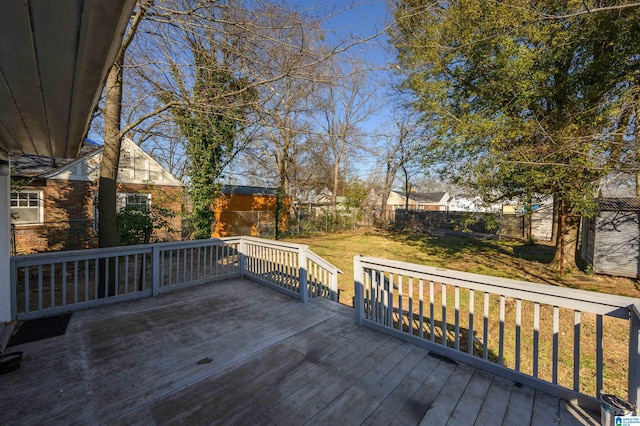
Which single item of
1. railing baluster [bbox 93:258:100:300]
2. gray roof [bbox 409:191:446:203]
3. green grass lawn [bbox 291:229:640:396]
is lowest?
green grass lawn [bbox 291:229:640:396]

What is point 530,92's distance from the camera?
6004 mm

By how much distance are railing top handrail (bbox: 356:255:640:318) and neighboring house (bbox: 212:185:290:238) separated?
1050 cm

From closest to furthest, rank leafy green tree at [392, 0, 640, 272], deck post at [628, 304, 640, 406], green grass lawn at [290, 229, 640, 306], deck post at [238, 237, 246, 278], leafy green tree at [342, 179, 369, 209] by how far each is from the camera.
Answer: deck post at [628, 304, 640, 406], leafy green tree at [392, 0, 640, 272], deck post at [238, 237, 246, 278], green grass lawn at [290, 229, 640, 306], leafy green tree at [342, 179, 369, 209]

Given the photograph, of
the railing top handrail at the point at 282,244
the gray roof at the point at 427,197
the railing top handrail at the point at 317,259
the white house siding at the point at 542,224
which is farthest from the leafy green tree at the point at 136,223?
the gray roof at the point at 427,197

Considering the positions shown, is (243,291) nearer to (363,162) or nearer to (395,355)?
(395,355)

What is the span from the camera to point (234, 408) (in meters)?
1.86

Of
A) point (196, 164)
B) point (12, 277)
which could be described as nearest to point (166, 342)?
point (12, 277)

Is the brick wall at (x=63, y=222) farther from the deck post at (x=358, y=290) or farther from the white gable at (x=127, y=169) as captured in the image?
the deck post at (x=358, y=290)

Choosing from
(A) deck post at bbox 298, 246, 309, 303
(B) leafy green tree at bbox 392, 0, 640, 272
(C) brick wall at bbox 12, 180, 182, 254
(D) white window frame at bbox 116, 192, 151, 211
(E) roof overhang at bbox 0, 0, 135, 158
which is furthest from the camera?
(D) white window frame at bbox 116, 192, 151, 211

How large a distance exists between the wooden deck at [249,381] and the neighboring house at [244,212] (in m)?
8.93

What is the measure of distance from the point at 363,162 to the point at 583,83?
37.4ft

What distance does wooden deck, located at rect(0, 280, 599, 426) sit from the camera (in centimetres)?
179

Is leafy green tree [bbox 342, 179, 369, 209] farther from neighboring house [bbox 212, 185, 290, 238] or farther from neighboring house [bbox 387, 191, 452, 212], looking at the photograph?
neighboring house [bbox 387, 191, 452, 212]

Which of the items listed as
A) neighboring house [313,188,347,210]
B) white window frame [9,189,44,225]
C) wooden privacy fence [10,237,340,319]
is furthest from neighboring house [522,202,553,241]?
white window frame [9,189,44,225]
